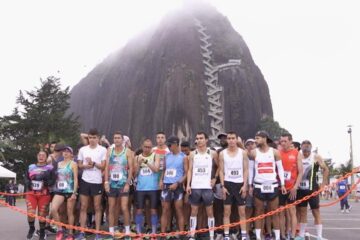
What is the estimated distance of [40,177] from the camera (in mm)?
9422

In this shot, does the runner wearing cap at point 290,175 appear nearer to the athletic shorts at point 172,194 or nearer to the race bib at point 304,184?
the race bib at point 304,184

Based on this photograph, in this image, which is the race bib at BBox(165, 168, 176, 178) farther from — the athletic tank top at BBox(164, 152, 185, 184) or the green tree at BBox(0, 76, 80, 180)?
the green tree at BBox(0, 76, 80, 180)

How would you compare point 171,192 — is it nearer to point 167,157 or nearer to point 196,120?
point 167,157

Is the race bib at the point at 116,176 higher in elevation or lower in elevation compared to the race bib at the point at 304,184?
higher

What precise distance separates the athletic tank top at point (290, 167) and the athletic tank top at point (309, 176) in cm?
28

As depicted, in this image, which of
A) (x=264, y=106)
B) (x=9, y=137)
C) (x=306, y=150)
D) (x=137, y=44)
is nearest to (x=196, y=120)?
(x=264, y=106)

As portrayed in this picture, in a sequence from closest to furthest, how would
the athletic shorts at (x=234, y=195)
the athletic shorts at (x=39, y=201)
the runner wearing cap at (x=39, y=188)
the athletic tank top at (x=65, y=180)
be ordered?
1. the athletic shorts at (x=234, y=195)
2. the athletic tank top at (x=65, y=180)
3. the runner wearing cap at (x=39, y=188)
4. the athletic shorts at (x=39, y=201)

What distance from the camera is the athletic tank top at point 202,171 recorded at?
28.1 ft

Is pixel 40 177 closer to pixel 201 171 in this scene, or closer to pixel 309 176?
pixel 201 171

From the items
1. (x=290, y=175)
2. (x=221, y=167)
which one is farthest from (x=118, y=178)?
(x=290, y=175)

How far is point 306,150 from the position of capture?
31.1ft

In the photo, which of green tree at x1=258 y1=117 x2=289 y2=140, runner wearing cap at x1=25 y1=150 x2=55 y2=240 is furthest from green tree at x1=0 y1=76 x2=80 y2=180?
runner wearing cap at x1=25 y1=150 x2=55 y2=240

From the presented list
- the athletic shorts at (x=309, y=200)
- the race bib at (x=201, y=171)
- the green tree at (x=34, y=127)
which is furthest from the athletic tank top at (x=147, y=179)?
the green tree at (x=34, y=127)

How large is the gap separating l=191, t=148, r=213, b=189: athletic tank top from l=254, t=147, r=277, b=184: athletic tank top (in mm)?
975
